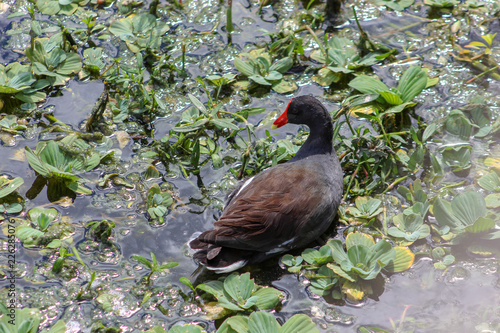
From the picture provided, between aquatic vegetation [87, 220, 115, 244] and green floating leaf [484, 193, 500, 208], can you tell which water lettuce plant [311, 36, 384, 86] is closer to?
green floating leaf [484, 193, 500, 208]

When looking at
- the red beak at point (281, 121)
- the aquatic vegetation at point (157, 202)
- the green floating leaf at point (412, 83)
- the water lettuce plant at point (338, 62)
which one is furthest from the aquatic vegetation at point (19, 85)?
the green floating leaf at point (412, 83)

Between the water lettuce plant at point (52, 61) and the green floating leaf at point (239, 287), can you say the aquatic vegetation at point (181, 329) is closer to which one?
the green floating leaf at point (239, 287)

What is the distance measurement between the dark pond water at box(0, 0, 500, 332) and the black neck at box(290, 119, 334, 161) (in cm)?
53

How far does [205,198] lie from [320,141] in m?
0.89

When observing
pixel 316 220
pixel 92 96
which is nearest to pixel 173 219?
pixel 316 220

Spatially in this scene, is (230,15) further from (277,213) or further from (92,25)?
(277,213)

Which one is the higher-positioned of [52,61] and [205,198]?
[52,61]

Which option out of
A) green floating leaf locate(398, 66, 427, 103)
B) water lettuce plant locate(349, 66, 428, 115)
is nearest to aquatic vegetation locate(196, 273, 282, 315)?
water lettuce plant locate(349, 66, 428, 115)

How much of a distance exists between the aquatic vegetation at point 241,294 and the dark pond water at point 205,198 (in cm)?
14

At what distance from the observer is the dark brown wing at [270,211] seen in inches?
111

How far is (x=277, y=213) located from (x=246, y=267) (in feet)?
1.34

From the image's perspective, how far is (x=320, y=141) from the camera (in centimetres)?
343

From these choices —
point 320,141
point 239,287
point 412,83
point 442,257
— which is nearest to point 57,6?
point 320,141

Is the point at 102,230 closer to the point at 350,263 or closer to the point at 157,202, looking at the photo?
the point at 157,202
